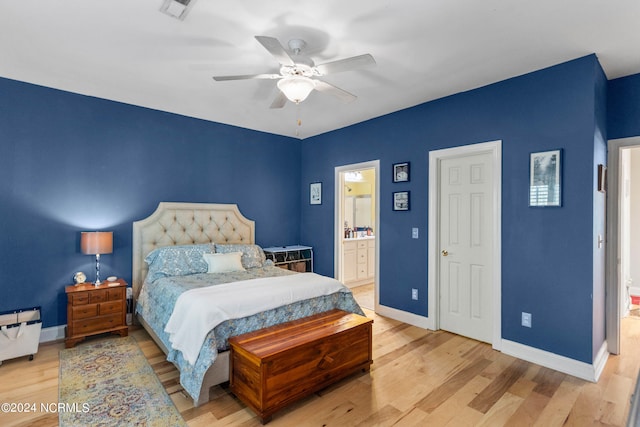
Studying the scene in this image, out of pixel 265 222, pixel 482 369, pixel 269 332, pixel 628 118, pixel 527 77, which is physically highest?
pixel 527 77

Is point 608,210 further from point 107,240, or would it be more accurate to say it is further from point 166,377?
point 107,240

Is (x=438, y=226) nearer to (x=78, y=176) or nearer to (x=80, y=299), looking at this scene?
(x=80, y=299)

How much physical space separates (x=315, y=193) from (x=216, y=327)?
3.36m

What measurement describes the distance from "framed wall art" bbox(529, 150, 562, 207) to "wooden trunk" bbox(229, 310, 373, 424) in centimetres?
197

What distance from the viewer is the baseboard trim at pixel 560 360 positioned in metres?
2.75

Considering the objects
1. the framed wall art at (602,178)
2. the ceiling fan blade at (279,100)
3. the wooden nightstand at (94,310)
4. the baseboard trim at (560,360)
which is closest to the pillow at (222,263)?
the wooden nightstand at (94,310)

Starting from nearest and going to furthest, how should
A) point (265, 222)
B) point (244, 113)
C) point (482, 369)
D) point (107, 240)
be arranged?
point (482, 369), point (107, 240), point (244, 113), point (265, 222)

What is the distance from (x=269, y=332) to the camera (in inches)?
102

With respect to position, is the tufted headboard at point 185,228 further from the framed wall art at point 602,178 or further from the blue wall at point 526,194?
the framed wall art at point 602,178

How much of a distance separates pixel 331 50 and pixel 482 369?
309 centimetres

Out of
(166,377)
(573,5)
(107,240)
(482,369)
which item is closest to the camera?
(573,5)

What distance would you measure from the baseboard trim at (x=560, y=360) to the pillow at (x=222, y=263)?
3038 millimetres

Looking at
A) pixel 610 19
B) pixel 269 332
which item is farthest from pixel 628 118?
pixel 269 332

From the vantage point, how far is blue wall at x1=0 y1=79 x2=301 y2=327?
132 inches
